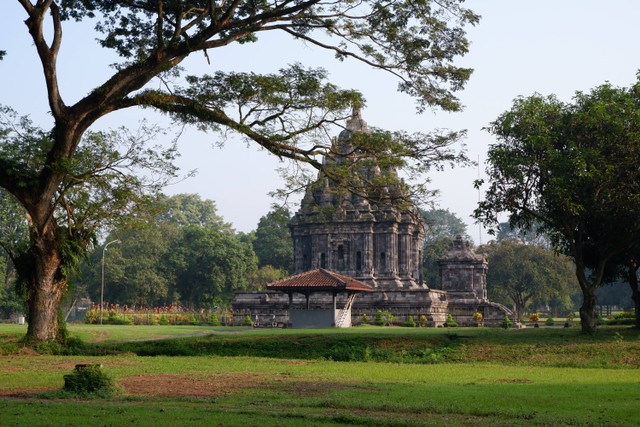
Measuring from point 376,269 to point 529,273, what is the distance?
72.0 ft

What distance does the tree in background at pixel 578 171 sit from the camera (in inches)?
1120

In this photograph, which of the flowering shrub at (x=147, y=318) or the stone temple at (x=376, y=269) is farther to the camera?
the stone temple at (x=376, y=269)

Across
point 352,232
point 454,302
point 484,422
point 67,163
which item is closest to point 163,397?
point 484,422

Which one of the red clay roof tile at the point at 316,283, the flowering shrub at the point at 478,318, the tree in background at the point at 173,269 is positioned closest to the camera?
the red clay roof tile at the point at 316,283

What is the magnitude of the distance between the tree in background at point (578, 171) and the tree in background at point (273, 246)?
207ft

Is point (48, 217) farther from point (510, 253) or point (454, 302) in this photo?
point (510, 253)

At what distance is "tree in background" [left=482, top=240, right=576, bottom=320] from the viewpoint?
77.7m

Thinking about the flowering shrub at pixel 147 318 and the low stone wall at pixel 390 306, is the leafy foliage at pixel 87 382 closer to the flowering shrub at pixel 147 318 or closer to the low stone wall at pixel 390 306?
the low stone wall at pixel 390 306

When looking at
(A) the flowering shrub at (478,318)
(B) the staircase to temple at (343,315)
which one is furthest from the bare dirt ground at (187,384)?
(A) the flowering shrub at (478,318)

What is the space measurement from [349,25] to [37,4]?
8634 mm

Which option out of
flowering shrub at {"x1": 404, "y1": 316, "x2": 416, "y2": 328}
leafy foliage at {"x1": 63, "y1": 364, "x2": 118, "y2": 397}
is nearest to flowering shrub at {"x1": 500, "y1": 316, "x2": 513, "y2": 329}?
flowering shrub at {"x1": 404, "y1": 316, "x2": 416, "y2": 328}

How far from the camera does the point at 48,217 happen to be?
24594mm

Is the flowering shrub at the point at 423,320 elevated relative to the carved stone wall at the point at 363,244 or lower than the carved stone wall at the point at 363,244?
lower

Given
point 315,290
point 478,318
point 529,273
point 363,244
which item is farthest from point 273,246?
point 315,290
